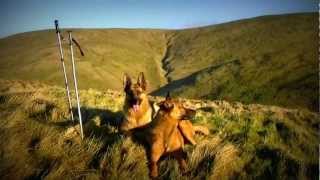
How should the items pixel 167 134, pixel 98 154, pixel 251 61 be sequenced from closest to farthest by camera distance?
pixel 98 154
pixel 167 134
pixel 251 61

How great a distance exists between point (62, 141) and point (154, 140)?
1.58m

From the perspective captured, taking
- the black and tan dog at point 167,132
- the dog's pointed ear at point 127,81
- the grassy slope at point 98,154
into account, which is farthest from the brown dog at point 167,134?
the dog's pointed ear at point 127,81

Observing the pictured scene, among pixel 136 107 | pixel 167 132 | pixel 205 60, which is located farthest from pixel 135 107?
pixel 205 60

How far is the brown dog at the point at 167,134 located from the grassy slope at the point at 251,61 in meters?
65.9

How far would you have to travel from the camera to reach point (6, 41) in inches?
6919

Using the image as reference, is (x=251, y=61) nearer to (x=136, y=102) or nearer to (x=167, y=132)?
(x=136, y=102)

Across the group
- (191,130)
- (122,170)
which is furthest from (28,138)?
(191,130)

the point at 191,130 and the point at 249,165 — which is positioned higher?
the point at 191,130

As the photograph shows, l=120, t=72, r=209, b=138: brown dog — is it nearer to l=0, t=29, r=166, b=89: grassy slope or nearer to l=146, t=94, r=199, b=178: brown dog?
l=146, t=94, r=199, b=178: brown dog

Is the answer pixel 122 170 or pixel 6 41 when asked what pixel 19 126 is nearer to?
pixel 122 170

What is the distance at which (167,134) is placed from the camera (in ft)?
22.4

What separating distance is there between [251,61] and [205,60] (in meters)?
27.9

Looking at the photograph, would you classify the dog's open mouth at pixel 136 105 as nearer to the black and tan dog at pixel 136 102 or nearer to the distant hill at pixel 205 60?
the black and tan dog at pixel 136 102

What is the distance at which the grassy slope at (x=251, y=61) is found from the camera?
82250 mm
